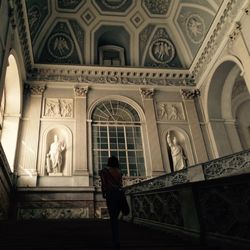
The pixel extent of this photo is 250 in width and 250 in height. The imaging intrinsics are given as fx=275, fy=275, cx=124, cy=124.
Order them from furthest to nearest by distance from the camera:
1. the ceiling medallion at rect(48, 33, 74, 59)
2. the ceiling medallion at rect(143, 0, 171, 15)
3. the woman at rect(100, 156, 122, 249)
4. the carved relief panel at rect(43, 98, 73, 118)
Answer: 1. the ceiling medallion at rect(143, 0, 171, 15)
2. the ceiling medallion at rect(48, 33, 74, 59)
3. the carved relief panel at rect(43, 98, 73, 118)
4. the woman at rect(100, 156, 122, 249)

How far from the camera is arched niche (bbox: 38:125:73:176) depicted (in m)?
11.5

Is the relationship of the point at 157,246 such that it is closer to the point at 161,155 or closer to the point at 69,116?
the point at 161,155

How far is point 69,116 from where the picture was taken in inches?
503

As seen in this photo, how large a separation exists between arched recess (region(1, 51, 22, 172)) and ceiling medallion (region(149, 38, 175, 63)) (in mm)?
7297

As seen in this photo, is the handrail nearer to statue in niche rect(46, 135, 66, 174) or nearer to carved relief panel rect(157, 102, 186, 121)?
statue in niche rect(46, 135, 66, 174)

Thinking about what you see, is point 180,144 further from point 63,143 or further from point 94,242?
point 94,242

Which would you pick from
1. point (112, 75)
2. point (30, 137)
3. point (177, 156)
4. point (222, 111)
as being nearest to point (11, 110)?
point (30, 137)

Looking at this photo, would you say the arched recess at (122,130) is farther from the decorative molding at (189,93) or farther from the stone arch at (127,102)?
the decorative molding at (189,93)

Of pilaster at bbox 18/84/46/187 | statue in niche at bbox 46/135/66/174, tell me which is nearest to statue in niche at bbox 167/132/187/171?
statue in niche at bbox 46/135/66/174

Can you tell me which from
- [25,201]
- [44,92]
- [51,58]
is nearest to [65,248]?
[25,201]

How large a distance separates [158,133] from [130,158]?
181cm

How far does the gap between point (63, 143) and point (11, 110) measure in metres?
2.66

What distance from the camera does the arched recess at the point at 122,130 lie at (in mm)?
12125

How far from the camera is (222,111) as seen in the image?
1370 cm
